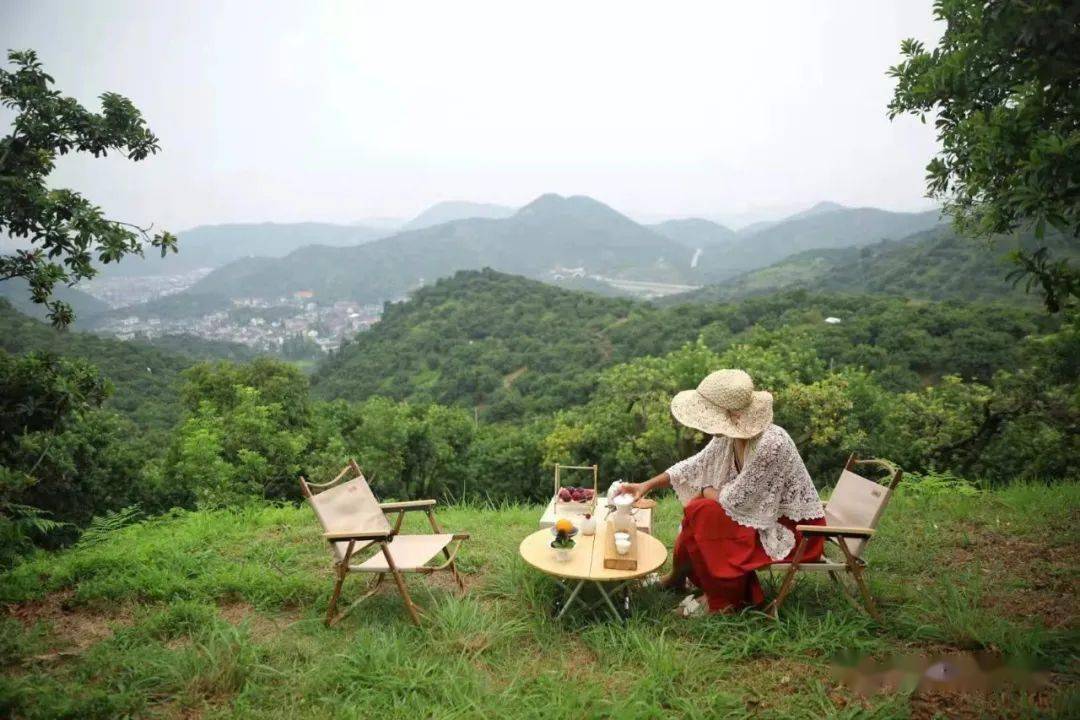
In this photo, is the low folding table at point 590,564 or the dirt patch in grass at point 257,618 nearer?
the low folding table at point 590,564

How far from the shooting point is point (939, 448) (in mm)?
10039

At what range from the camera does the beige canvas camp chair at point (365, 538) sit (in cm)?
384

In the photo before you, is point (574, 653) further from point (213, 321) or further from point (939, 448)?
point (213, 321)

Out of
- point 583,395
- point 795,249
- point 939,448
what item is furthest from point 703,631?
point 795,249

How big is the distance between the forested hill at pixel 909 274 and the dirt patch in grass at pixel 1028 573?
26141 millimetres

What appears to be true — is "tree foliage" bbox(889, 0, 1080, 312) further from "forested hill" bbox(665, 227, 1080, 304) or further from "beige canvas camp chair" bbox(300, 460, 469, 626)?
"forested hill" bbox(665, 227, 1080, 304)

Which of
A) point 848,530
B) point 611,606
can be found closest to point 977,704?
point 848,530

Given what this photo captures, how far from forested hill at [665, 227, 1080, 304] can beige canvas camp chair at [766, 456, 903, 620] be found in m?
27.7

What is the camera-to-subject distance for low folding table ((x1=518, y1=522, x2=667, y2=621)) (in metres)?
3.62

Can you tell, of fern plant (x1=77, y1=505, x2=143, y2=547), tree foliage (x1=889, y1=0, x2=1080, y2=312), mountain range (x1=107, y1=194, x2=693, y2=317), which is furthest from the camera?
mountain range (x1=107, y1=194, x2=693, y2=317)

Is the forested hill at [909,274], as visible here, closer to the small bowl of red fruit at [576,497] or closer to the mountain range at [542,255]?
the mountain range at [542,255]

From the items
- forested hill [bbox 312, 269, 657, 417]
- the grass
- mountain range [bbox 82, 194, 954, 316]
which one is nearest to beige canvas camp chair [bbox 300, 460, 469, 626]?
the grass

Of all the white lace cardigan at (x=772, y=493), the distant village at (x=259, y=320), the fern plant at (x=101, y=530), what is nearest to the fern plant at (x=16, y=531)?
the fern plant at (x=101, y=530)

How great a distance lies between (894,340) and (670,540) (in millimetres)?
23846
